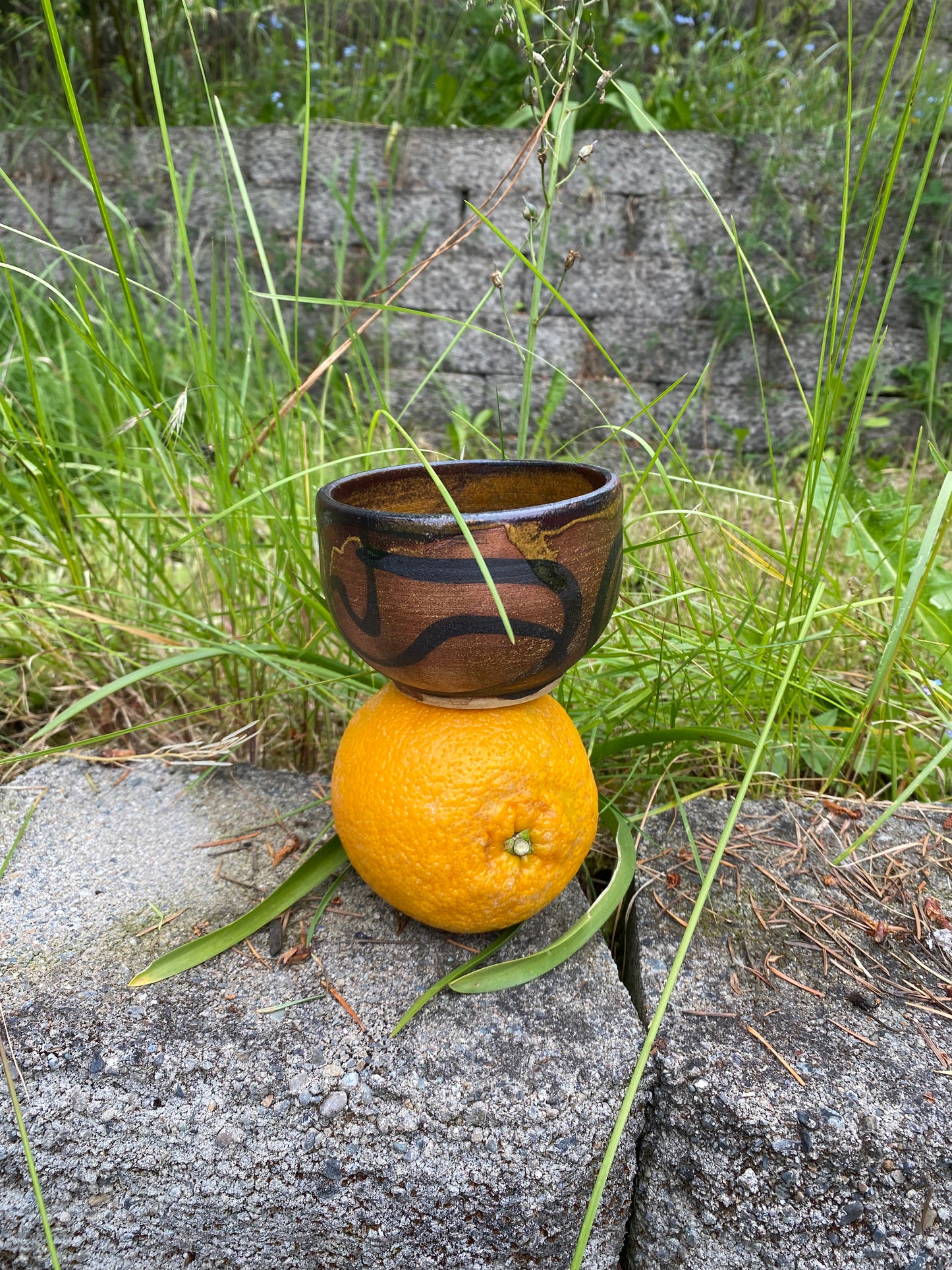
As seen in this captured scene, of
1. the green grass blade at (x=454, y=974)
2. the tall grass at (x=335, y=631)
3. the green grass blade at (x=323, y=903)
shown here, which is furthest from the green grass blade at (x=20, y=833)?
the green grass blade at (x=454, y=974)

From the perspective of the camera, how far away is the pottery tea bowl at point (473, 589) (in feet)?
2.35

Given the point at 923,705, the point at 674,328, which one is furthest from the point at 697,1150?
the point at 674,328

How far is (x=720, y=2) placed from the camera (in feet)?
10.5

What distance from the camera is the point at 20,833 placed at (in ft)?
3.48

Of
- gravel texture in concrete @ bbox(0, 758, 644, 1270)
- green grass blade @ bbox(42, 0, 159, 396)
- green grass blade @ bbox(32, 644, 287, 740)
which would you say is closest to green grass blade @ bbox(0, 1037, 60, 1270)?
gravel texture in concrete @ bbox(0, 758, 644, 1270)

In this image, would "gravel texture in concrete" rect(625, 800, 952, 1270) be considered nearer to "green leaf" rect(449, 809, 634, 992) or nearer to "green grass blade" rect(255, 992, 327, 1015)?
"green leaf" rect(449, 809, 634, 992)

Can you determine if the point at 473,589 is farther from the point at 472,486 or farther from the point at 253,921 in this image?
the point at 253,921

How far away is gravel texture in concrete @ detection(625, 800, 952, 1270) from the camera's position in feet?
2.45

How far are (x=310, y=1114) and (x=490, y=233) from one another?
2691 millimetres

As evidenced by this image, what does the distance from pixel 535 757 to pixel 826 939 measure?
44 cm

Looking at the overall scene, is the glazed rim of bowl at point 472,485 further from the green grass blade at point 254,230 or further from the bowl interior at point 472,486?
the green grass blade at point 254,230

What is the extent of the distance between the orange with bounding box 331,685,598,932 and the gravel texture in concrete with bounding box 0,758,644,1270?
4.7 inches

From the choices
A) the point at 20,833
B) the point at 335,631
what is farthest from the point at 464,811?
the point at 20,833

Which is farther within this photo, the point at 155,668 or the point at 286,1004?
the point at 155,668
